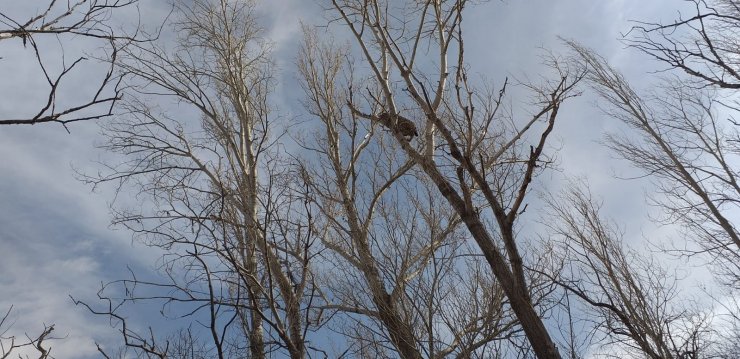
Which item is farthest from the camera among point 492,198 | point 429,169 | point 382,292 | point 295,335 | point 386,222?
point 386,222

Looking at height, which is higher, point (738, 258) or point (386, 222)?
point (738, 258)

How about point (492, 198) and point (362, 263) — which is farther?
point (362, 263)

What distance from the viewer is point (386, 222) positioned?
148 inches

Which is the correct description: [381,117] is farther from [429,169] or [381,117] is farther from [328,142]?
[328,142]

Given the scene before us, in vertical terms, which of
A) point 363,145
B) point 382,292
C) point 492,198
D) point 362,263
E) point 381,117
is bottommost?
point 492,198

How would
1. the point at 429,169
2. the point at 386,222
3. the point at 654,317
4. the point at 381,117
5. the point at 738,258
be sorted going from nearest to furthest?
the point at 429,169 < the point at 381,117 < the point at 386,222 < the point at 654,317 < the point at 738,258

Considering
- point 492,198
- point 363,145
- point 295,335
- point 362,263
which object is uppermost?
point 363,145

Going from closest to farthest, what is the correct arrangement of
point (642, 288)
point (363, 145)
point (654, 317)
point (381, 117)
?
1. point (381, 117)
2. point (654, 317)
3. point (642, 288)
4. point (363, 145)

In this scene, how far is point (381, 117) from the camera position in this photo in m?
3.18

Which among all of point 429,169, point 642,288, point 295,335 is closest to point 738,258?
point 642,288

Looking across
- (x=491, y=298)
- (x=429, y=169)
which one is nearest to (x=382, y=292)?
(x=491, y=298)

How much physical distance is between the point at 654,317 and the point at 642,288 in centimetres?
168

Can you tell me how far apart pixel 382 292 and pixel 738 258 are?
884cm

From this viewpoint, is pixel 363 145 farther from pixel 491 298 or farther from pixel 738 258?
pixel 738 258
